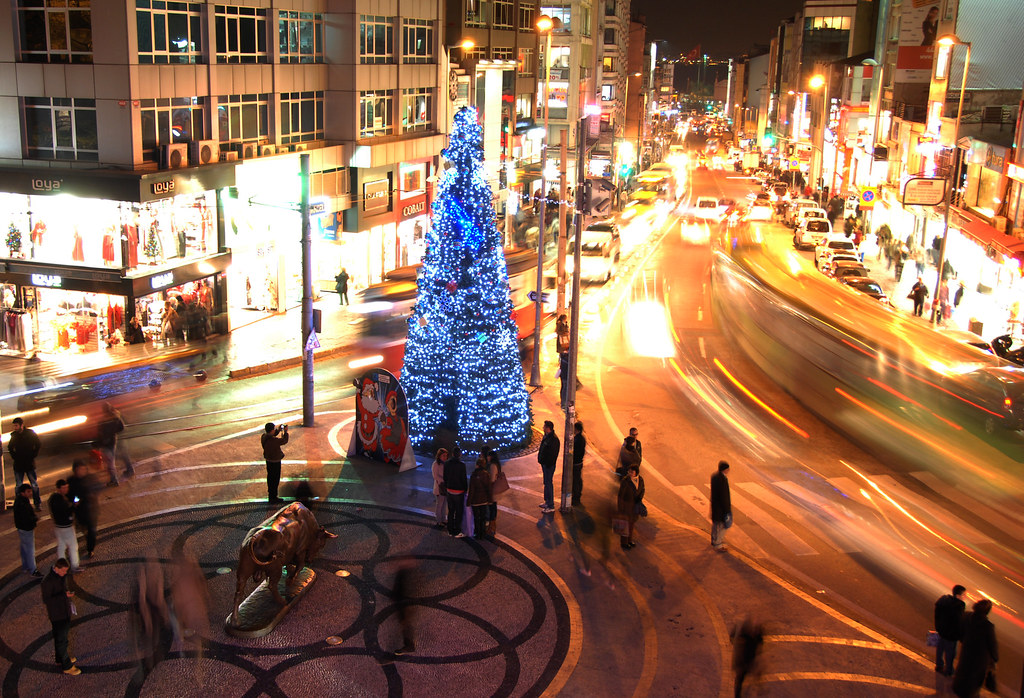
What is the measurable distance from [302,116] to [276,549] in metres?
27.4

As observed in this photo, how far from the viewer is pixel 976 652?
37.3ft

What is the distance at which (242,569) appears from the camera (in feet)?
41.3

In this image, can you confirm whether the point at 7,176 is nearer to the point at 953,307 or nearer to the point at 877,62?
the point at 953,307

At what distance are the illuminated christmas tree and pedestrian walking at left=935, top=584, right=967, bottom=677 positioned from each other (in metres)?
10.0

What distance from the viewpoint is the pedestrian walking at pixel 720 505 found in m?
15.5

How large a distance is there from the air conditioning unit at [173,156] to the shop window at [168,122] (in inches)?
9.3

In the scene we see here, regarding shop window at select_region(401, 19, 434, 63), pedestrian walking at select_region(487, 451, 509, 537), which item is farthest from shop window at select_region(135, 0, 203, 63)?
pedestrian walking at select_region(487, 451, 509, 537)

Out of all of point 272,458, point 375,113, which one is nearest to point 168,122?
point 375,113

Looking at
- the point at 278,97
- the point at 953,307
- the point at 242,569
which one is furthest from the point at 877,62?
the point at 242,569

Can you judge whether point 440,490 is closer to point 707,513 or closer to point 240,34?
point 707,513

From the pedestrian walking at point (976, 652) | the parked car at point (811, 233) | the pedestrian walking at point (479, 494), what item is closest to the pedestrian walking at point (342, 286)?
the pedestrian walking at point (479, 494)

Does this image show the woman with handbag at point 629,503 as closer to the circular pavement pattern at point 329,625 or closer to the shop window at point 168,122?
the circular pavement pattern at point 329,625

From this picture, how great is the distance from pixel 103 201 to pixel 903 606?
76.7ft

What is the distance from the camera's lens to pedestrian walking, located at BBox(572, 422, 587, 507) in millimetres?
17594
